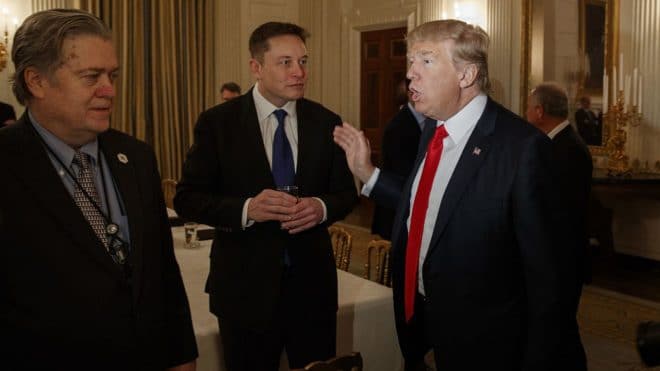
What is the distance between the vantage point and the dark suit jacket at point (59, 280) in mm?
1343

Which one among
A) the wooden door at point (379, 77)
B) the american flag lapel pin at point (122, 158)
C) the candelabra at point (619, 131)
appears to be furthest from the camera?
the wooden door at point (379, 77)

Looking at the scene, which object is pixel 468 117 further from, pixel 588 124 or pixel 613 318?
pixel 588 124

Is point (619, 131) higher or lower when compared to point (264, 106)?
lower

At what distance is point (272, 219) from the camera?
220 cm

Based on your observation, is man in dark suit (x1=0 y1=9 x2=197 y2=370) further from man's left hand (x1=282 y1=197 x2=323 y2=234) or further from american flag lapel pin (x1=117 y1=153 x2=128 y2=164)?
man's left hand (x1=282 y1=197 x2=323 y2=234)

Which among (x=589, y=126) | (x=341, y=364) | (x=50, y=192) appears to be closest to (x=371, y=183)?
(x=341, y=364)

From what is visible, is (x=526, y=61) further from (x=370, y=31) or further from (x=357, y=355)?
(x=357, y=355)

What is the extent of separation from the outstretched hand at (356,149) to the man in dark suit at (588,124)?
17.3 ft

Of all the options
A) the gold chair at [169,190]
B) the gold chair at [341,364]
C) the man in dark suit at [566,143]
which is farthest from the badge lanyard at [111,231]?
the gold chair at [169,190]

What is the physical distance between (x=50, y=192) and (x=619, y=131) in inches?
244

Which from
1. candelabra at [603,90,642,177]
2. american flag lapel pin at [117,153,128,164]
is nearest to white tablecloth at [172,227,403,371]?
american flag lapel pin at [117,153,128,164]

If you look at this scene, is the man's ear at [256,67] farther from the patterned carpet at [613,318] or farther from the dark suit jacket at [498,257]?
the patterned carpet at [613,318]

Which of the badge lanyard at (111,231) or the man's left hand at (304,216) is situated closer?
the badge lanyard at (111,231)

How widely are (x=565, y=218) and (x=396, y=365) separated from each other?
1124 millimetres
